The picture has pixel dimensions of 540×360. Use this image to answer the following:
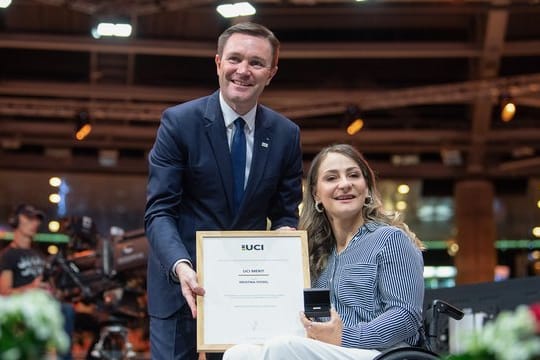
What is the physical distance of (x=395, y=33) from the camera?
15.9m

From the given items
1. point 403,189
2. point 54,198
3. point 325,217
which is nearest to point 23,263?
point 325,217

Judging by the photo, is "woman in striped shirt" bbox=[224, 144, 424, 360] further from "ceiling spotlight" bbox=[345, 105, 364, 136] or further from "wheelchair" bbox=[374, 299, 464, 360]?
"ceiling spotlight" bbox=[345, 105, 364, 136]

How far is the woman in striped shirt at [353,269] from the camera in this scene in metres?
2.99

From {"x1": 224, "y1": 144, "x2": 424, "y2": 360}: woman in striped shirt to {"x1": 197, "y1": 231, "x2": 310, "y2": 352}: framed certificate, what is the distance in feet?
0.27

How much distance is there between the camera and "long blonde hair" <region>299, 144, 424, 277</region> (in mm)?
3541

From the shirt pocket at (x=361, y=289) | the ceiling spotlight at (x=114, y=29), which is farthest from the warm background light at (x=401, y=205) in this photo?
the shirt pocket at (x=361, y=289)

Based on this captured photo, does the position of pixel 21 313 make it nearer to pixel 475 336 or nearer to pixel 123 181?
pixel 475 336

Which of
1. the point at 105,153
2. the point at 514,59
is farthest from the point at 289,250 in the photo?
the point at 105,153

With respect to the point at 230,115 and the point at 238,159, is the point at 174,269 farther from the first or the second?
the point at 230,115

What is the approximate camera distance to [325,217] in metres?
3.67

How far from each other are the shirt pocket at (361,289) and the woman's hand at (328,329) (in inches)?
11.6

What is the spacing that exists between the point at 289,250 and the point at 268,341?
38cm

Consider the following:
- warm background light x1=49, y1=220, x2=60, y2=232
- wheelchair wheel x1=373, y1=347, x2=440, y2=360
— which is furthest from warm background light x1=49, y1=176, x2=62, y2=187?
wheelchair wheel x1=373, y1=347, x2=440, y2=360

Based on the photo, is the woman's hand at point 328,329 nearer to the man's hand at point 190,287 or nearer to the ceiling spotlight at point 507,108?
the man's hand at point 190,287
